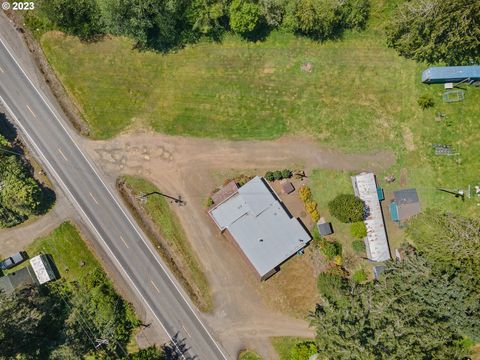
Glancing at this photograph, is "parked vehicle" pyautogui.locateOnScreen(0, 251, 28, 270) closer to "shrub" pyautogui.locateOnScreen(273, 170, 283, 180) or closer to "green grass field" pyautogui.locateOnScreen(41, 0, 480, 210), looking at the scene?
"green grass field" pyautogui.locateOnScreen(41, 0, 480, 210)

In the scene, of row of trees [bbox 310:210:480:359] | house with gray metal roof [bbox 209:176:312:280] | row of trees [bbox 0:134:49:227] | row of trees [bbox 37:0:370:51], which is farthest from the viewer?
house with gray metal roof [bbox 209:176:312:280]

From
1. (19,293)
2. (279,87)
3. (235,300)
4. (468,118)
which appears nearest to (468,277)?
(468,118)

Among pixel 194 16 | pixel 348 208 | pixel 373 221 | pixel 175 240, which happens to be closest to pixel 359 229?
pixel 373 221

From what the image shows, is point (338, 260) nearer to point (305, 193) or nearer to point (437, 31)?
point (305, 193)

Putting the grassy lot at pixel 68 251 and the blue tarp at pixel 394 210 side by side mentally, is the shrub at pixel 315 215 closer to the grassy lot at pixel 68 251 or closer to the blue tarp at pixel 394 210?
the blue tarp at pixel 394 210

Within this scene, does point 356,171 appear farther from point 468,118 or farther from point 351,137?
point 468,118

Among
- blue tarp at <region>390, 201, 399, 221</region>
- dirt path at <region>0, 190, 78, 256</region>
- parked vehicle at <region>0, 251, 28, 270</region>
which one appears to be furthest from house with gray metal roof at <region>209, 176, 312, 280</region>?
parked vehicle at <region>0, 251, 28, 270</region>
